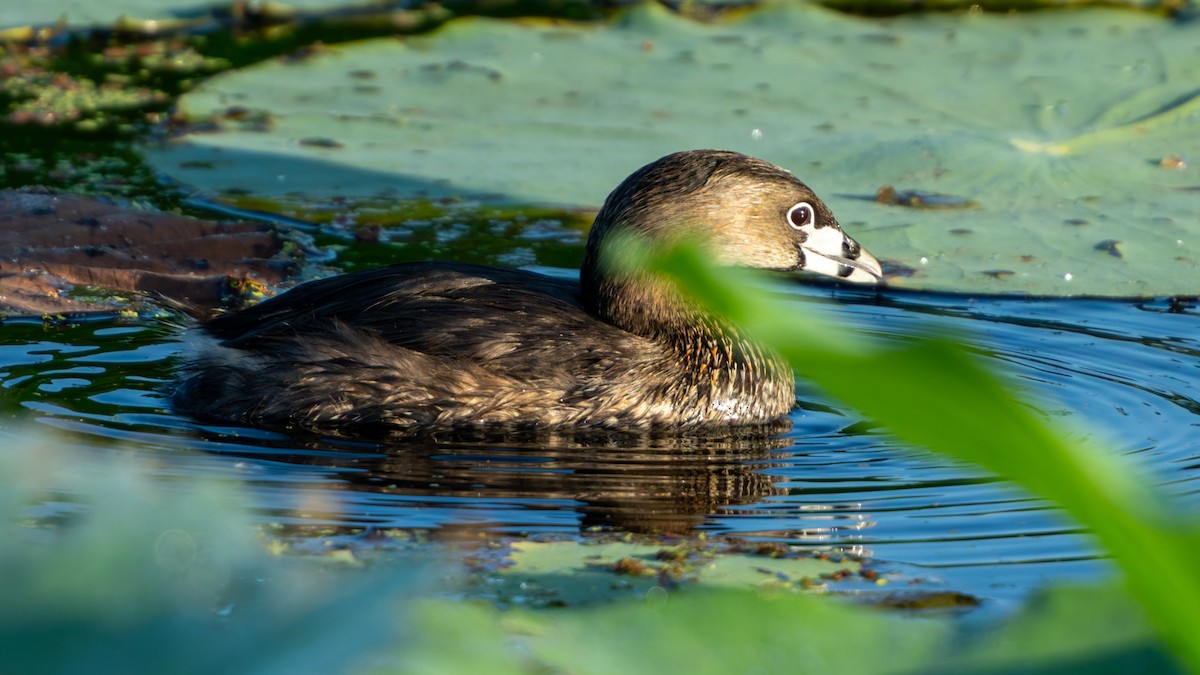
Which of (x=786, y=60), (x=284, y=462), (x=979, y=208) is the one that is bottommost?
(x=284, y=462)

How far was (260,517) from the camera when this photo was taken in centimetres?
406

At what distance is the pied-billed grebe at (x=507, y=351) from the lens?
5.25 m

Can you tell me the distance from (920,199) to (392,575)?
712 cm

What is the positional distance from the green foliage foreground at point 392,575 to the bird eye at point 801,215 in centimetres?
523

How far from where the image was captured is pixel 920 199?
297 inches

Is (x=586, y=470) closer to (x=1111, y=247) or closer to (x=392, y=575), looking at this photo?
(x=1111, y=247)

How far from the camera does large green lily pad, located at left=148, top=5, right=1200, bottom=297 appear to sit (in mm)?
7090

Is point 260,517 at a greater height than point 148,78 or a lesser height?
lesser

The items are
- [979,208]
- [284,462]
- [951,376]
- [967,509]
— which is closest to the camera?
[951,376]

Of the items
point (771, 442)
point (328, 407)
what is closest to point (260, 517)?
point (328, 407)

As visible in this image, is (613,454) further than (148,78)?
No

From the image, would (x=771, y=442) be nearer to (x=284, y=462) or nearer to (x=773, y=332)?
(x=284, y=462)

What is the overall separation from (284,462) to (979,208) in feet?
13.1

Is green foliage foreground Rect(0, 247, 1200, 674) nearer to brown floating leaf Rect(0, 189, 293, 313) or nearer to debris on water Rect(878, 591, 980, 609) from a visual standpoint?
debris on water Rect(878, 591, 980, 609)
